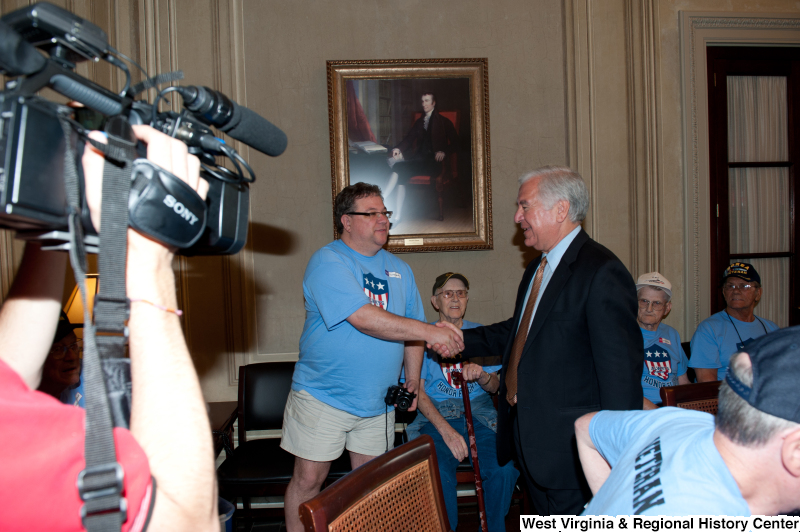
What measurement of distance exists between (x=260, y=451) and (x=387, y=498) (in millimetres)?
1840

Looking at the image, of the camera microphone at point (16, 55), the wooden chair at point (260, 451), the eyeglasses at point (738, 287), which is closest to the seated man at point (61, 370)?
the wooden chair at point (260, 451)

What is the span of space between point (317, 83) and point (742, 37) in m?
3.04

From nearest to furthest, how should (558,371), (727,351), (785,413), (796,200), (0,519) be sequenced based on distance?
(0,519), (785,413), (558,371), (727,351), (796,200)

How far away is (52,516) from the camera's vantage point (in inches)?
21.8

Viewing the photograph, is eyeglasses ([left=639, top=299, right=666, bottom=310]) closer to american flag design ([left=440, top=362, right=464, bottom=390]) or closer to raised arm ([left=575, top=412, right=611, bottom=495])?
american flag design ([left=440, top=362, right=464, bottom=390])

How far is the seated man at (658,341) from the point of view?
Result: 312 centimetres

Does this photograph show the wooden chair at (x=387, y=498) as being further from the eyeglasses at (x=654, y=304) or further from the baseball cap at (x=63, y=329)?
the eyeglasses at (x=654, y=304)

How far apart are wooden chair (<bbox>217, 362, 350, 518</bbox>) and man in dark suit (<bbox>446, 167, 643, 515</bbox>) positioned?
1171mm

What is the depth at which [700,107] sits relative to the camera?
12.1 ft

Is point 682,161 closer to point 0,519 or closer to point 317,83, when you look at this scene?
point 317,83

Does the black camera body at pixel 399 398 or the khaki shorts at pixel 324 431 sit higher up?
the black camera body at pixel 399 398

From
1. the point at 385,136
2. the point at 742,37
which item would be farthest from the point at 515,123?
the point at 742,37

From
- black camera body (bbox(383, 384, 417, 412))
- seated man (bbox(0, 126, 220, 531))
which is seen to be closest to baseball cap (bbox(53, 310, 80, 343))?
black camera body (bbox(383, 384, 417, 412))

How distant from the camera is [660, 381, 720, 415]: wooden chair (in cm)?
218
